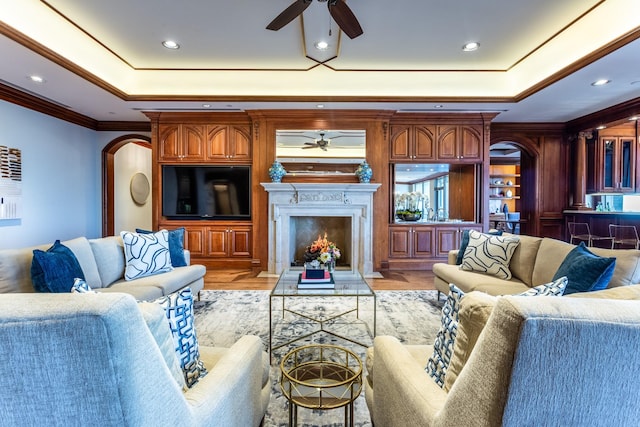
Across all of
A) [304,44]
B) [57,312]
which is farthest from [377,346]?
[304,44]

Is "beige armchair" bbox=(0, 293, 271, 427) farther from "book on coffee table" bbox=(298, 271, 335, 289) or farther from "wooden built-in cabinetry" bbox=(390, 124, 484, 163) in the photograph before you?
"wooden built-in cabinetry" bbox=(390, 124, 484, 163)

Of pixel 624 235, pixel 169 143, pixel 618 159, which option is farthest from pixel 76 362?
pixel 618 159

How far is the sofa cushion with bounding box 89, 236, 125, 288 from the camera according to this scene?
2895mm

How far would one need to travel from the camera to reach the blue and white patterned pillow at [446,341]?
1.12 meters

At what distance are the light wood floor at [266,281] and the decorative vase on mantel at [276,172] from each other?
1576mm

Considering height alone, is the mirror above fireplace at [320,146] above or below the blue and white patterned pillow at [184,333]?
above

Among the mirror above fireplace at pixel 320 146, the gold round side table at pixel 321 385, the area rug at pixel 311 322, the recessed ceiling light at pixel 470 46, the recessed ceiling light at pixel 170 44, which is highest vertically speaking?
the recessed ceiling light at pixel 170 44

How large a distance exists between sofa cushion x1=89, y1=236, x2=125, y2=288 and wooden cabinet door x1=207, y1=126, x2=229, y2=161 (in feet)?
8.42

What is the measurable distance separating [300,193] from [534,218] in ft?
15.4

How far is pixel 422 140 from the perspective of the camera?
543 centimetres

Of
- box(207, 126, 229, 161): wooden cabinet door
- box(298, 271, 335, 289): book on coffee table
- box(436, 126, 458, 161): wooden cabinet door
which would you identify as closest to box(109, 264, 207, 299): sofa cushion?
box(298, 271, 335, 289): book on coffee table

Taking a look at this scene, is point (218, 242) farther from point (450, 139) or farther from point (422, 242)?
point (450, 139)

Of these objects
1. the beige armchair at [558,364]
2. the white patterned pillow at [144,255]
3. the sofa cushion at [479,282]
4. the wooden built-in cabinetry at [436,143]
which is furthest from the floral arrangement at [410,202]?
the beige armchair at [558,364]

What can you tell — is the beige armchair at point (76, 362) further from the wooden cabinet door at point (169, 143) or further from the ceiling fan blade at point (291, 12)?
the wooden cabinet door at point (169, 143)
